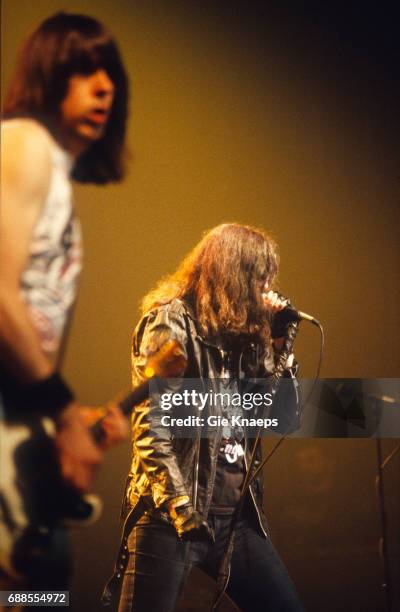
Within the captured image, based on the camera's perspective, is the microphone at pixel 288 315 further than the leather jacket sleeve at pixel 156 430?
Yes

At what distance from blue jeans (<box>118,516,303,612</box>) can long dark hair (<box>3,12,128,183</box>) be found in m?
1.24

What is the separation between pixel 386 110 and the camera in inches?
112

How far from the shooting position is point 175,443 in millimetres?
2434

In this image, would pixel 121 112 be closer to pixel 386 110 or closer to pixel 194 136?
pixel 194 136

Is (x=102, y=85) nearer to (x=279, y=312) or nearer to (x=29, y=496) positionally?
(x=279, y=312)

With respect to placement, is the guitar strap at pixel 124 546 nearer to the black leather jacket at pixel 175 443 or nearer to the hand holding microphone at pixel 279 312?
the black leather jacket at pixel 175 443

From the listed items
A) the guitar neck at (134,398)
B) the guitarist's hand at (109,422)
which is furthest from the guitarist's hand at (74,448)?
the guitar neck at (134,398)

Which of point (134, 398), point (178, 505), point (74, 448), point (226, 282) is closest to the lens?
point (74, 448)

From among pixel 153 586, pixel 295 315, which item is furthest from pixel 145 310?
pixel 153 586

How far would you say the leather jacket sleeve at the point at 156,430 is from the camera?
2322mm

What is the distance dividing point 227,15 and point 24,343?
5.28 feet

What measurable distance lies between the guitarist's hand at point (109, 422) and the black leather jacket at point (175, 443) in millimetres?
66

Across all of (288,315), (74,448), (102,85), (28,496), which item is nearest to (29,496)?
(28,496)

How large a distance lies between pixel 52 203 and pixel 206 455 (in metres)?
0.98
